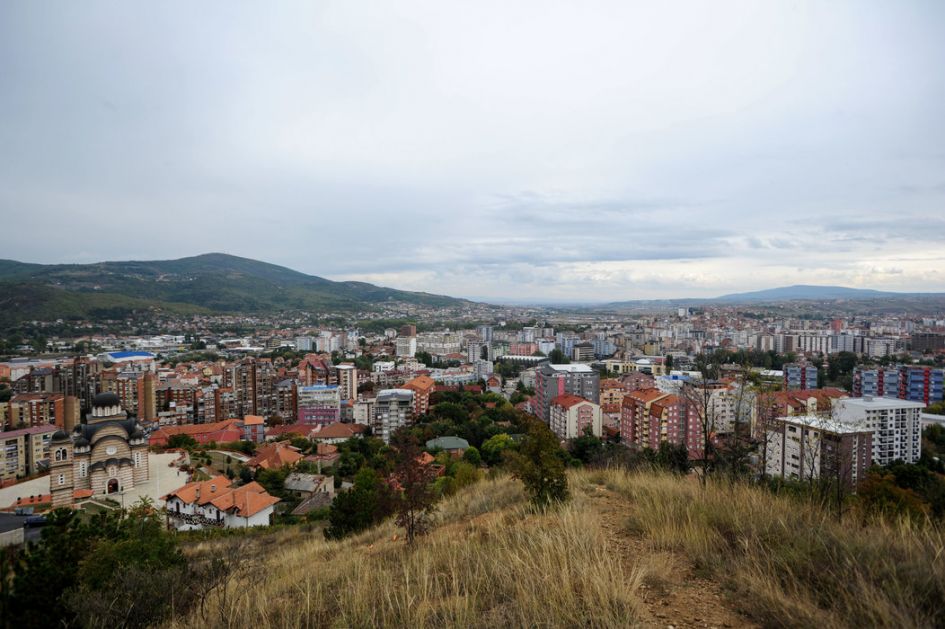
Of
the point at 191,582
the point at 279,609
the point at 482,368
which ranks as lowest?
the point at 482,368

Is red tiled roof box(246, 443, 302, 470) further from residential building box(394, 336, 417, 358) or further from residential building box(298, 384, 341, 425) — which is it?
residential building box(394, 336, 417, 358)

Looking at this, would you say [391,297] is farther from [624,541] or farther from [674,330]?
[624,541]

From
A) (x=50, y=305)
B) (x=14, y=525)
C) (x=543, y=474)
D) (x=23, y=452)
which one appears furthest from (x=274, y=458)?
(x=50, y=305)

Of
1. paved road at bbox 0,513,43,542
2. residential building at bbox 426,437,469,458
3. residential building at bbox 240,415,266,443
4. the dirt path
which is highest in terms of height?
the dirt path

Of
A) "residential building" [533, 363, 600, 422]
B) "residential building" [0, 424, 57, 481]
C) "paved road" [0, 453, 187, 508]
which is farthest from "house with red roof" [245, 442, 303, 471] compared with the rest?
"residential building" [533, 363, 600, 422]

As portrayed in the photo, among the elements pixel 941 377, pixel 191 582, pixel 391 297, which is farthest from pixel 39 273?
pixel 941 377

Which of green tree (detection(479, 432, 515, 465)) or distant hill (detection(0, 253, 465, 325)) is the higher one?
distant hill (detection(0, 253, 465, 325))
